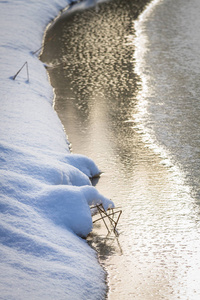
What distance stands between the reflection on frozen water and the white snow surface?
30cm

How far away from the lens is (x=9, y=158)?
Result: 21.7ft

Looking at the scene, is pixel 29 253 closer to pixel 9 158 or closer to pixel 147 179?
pixel 9 158

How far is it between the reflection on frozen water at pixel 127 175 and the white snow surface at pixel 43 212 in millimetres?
303

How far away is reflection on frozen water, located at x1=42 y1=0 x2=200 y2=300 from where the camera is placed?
5344mm

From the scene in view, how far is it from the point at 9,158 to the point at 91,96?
475 cm

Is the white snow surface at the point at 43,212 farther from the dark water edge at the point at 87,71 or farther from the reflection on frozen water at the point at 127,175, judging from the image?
the dark water edge at the point at 87,71

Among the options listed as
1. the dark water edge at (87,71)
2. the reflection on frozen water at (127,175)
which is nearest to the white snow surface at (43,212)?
the reflection on frozen water at (127,175)

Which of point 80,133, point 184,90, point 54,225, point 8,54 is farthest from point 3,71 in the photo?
point 54,225

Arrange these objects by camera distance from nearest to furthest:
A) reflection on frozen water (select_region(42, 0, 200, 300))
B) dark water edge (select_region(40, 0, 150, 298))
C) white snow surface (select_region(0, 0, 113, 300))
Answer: white snow surface (select_region(0, 0, 113, 300)), reflection on frozen water (select_region(42, 0, 200, 300)), dark water edge (select_region(40, 0, 150, 298))

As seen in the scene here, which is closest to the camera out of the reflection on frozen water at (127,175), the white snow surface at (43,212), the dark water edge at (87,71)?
the white snow surface at (43,212)

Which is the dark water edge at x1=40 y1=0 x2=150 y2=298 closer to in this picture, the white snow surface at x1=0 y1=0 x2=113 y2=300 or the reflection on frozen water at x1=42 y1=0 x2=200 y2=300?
the reflection on frozen water at x1=42 y1=0 x2=200 y2=300

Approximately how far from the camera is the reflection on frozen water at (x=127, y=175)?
210 inches

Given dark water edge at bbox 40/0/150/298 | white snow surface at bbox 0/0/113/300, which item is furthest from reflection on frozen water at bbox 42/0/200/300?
white snow surface at bbox 0/0/113/300

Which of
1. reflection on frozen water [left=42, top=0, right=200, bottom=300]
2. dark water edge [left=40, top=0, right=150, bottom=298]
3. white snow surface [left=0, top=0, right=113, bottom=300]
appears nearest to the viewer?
white snow surface [left=0, top=0, right=113, bottom=300]
